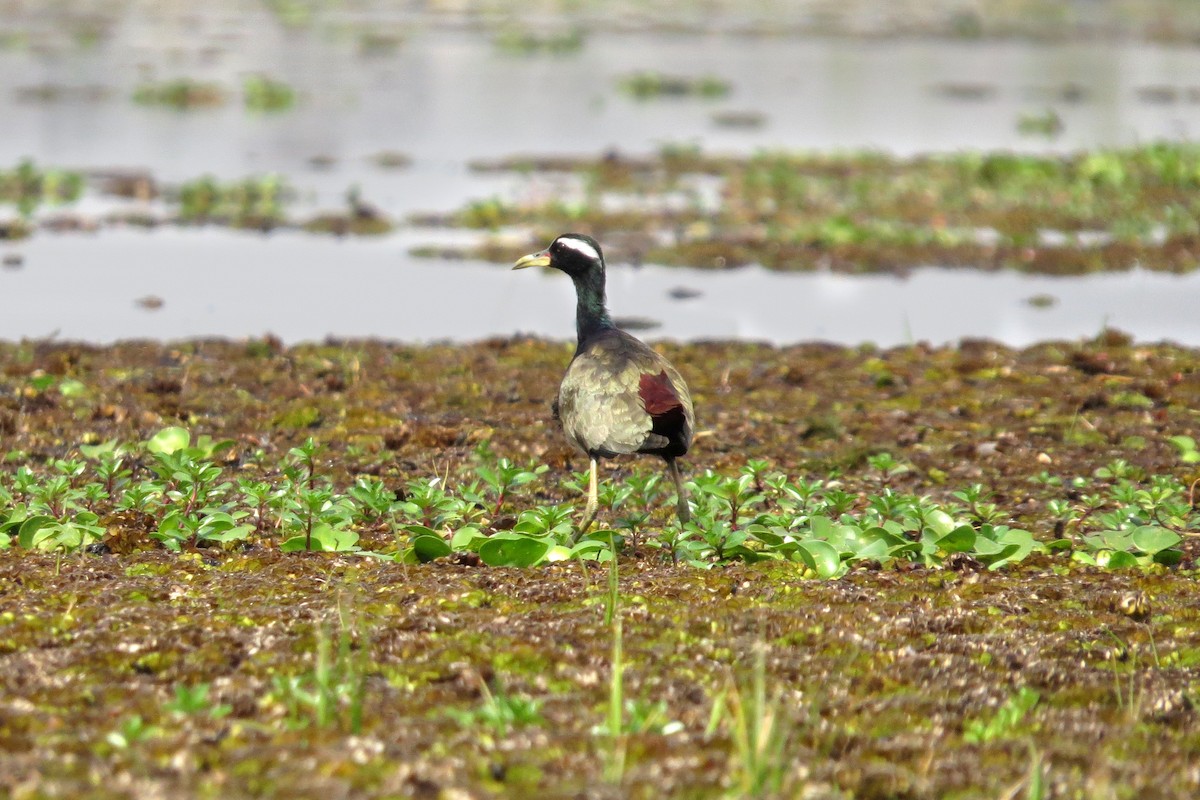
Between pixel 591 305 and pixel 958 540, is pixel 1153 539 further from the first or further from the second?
pixel 591 305

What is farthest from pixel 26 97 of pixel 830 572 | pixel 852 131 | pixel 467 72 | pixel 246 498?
pixel 830 572

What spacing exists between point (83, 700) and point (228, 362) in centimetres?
808

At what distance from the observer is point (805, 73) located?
53.5 m

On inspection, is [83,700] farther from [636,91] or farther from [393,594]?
[636,91]

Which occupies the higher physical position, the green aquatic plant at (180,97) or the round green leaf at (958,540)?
the round green leaf at (958,540)

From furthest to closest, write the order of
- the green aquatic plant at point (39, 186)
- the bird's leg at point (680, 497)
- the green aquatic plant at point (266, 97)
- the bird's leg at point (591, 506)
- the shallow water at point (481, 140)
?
the green aquatic plant at point (266, 97)
the green aquatic plant at point (39, 186)
the shallow water at point (481, 140)
the bird's leg at point (680, 497)
the bird's leg at point (591, 506)

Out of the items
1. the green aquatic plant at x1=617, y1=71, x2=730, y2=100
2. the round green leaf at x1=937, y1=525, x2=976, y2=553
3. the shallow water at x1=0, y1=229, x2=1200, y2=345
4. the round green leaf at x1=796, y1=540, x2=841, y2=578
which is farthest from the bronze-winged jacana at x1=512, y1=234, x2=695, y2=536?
the green aquatic plant at x1=617, y1=71, x2=730, y2=100

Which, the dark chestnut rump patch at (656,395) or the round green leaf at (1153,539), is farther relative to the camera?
the dark chestnut rump patch at (656,395)

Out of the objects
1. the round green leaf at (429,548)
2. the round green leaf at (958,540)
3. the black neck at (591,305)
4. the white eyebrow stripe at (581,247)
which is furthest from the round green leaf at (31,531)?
the round green leaf at (958,540)

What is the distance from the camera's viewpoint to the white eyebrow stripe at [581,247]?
33.8ft

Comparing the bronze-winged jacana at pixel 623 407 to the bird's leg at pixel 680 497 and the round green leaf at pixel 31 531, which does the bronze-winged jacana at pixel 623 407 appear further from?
the round green leaf at pixel 31 531

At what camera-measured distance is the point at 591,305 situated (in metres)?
10.2

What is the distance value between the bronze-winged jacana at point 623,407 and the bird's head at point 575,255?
91 cm

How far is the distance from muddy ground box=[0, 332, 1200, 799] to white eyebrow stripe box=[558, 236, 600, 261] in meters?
1.40
